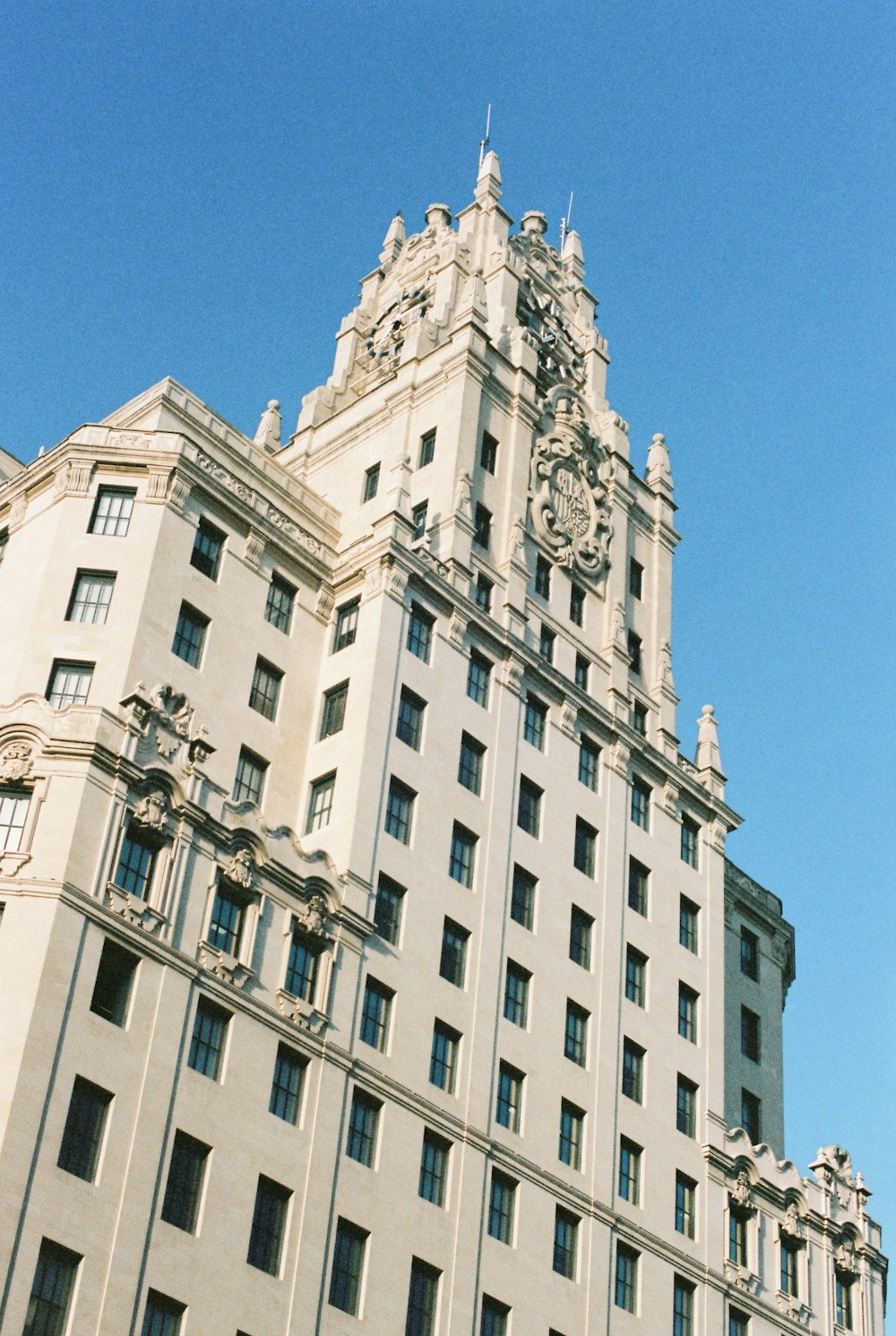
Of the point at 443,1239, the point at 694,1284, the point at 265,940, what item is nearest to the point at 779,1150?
the point at 694,1284

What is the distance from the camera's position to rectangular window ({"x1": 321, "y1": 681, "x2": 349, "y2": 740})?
216 feet

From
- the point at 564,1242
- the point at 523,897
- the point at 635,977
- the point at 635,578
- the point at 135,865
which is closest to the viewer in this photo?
the point at 135,865

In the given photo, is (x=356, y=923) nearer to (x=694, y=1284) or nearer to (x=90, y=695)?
(x=90, y=695)

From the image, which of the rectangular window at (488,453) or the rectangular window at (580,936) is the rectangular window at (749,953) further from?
the rectangular window at (488,453)

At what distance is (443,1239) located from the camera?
57.2m

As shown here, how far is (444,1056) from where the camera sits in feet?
201

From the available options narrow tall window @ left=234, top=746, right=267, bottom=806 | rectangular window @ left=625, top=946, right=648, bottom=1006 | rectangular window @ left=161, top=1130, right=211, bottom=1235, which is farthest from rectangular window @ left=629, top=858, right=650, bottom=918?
rectangular window @ left=161, top=1130, right=211, bottom=1235

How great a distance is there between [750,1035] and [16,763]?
40290 millimetres

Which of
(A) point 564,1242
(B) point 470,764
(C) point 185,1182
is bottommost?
(C) point 185,1182

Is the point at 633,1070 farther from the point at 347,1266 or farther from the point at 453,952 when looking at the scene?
the point at 347,1266

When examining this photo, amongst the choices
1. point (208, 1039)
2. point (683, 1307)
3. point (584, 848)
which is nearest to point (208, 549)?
point (584, 848)

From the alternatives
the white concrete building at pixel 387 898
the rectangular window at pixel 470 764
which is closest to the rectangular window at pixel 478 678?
Answer: the white concrete building at pixel 387 898

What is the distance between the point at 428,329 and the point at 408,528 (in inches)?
573

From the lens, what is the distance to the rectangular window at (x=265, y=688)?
215 ft
